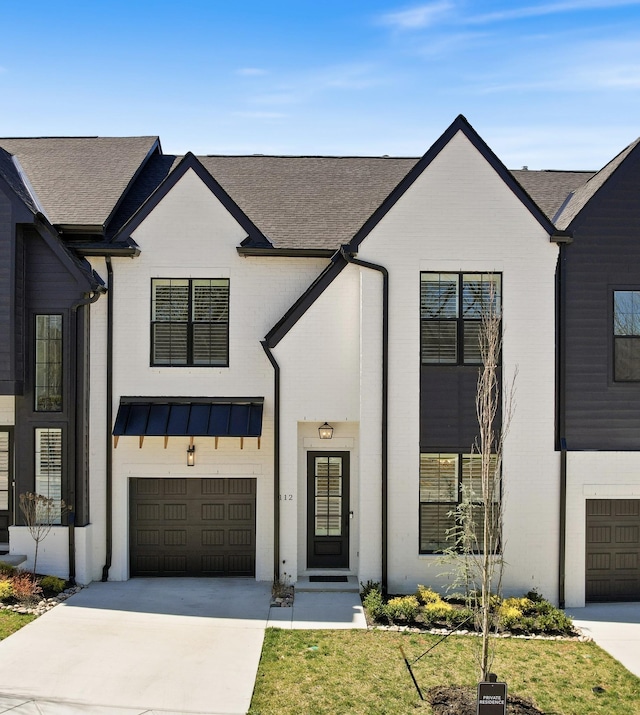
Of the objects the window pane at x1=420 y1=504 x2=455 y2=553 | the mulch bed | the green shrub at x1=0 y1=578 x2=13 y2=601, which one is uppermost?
the window pane at x1=420 y1=504 x2=455 y2=553

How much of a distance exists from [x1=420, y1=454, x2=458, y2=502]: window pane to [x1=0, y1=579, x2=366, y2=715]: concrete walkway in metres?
2.33

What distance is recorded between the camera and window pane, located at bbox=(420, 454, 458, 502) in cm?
1196

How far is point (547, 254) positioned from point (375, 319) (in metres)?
3.43

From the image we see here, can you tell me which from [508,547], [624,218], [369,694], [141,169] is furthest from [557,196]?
[369,694]

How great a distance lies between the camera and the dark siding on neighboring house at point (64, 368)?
40.8 feet

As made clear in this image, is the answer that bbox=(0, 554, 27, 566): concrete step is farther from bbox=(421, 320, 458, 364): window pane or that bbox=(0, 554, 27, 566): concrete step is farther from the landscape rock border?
bbox=(421, 320, 458, 364): window pane

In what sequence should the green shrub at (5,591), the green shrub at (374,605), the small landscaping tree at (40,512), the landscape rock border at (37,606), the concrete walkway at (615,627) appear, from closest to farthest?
the concrete walkway at (615,627), the green shrub at (374,605), the landscape rock border at (37,606), the green shrub at (5,591), the small landscaping tree at (40,512)

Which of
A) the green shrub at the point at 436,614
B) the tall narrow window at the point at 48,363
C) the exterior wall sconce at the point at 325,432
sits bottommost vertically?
the green shrub at the point at 436,614

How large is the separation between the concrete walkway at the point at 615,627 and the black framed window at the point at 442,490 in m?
2.29

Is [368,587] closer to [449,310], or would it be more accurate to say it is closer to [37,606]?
[449,310]

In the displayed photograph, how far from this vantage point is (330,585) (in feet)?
40.2

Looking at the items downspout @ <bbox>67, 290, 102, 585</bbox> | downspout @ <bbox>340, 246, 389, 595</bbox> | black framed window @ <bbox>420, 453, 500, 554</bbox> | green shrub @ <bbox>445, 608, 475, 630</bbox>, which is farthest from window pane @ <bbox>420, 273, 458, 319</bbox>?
downspout @ <bbox>67, 290, 102, 585</bbox>

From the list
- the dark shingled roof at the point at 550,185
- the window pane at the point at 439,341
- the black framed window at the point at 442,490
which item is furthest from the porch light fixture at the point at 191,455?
the dark shingled roof at the point at 550,185

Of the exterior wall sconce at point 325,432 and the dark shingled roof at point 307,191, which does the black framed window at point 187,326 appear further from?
the exterior wall sconce at point 325,432
